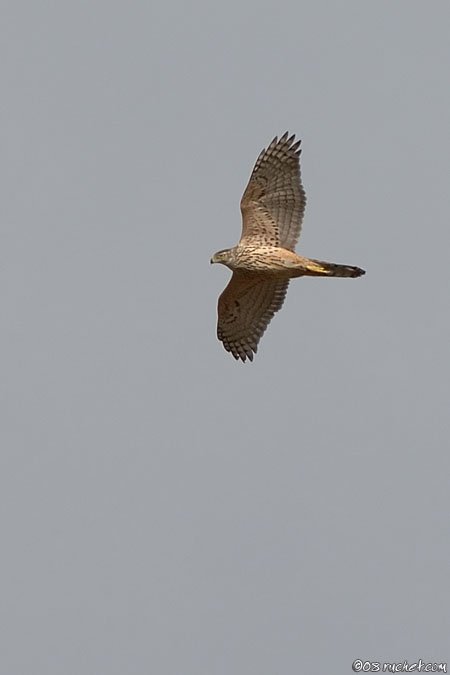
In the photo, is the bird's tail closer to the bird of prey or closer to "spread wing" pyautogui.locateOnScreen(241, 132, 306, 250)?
the bird of prey

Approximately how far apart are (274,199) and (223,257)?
3.75 ft

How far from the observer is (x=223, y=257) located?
17219mm

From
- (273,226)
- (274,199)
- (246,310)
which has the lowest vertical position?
(246,310)

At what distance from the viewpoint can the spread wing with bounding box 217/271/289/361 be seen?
1819 cm

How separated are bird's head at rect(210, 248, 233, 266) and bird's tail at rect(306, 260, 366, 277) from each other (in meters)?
1.23

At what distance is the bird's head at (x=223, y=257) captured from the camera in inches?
677

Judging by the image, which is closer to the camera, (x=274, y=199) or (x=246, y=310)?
(x=274, y=199)

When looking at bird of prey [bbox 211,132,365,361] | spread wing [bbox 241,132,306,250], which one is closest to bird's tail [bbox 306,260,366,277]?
bird of prey [bbox 211,132,365,361]

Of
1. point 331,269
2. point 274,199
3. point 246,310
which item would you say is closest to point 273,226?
point 274,199

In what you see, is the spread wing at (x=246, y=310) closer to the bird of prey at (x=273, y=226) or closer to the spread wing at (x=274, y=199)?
the bird of prey at (x=273, y=226)

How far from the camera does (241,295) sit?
60.4ft

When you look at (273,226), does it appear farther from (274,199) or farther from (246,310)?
(246,310)

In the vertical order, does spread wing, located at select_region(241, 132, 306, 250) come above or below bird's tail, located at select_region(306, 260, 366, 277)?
above

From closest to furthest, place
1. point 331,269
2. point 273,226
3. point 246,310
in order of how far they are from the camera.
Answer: point 331,269 → point 273,226 → point 246,310
